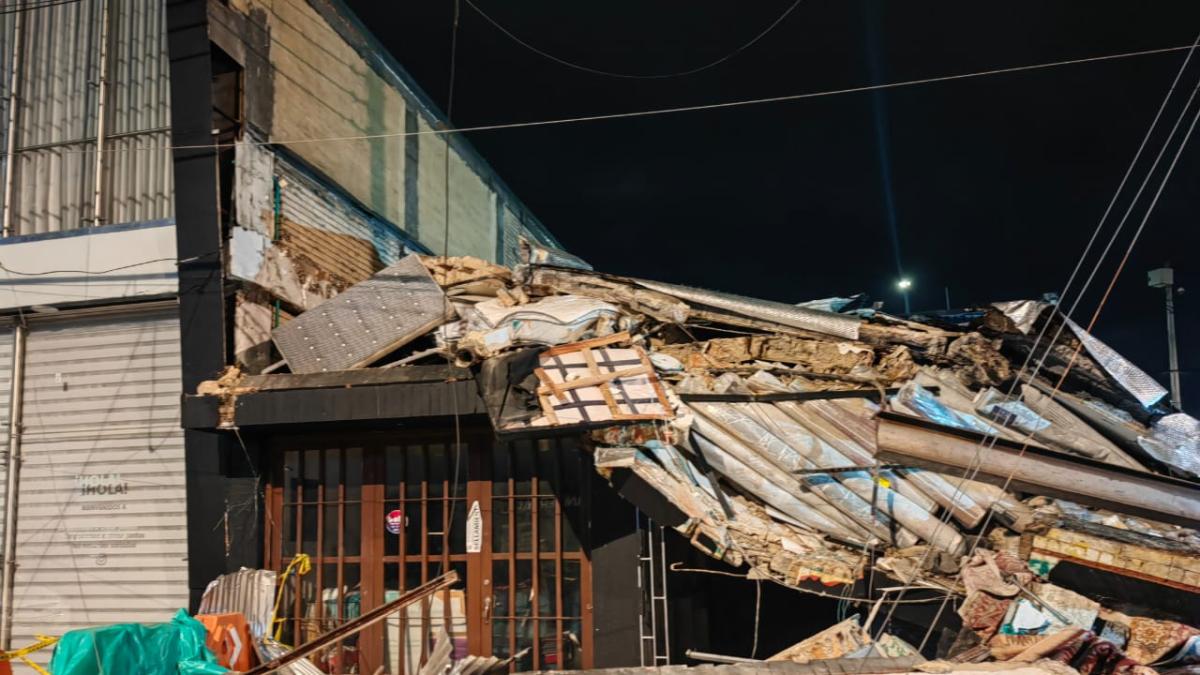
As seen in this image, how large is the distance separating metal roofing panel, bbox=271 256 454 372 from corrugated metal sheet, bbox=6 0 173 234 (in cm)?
303

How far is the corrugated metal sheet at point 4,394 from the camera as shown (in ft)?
38.1

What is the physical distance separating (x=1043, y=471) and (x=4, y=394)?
12702mm

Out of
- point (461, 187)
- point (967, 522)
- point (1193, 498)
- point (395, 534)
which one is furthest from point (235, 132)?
point (1193, 498)

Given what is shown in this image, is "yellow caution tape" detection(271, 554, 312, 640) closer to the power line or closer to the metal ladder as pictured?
the metal ladder

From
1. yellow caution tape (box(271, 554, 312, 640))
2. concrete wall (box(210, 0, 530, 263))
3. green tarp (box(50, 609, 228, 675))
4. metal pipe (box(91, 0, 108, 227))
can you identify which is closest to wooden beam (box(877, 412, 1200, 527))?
yellow caution tape (box(271, 554, 312, 640))

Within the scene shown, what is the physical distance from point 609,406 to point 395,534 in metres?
3.15

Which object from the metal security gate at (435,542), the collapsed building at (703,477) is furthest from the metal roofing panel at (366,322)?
the metal security gate at (435,542)

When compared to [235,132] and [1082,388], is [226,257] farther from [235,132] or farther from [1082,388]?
[1082,388]

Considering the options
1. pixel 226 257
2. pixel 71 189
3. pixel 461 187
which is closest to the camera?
pixel 226 257

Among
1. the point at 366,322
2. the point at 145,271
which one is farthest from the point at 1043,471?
the point at 145,271

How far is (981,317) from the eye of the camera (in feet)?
31.0

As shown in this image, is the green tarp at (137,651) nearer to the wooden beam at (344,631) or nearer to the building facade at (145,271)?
the wooden beam at (344,631)

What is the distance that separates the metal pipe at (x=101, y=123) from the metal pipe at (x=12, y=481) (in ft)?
6.02

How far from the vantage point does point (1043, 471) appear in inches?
315
